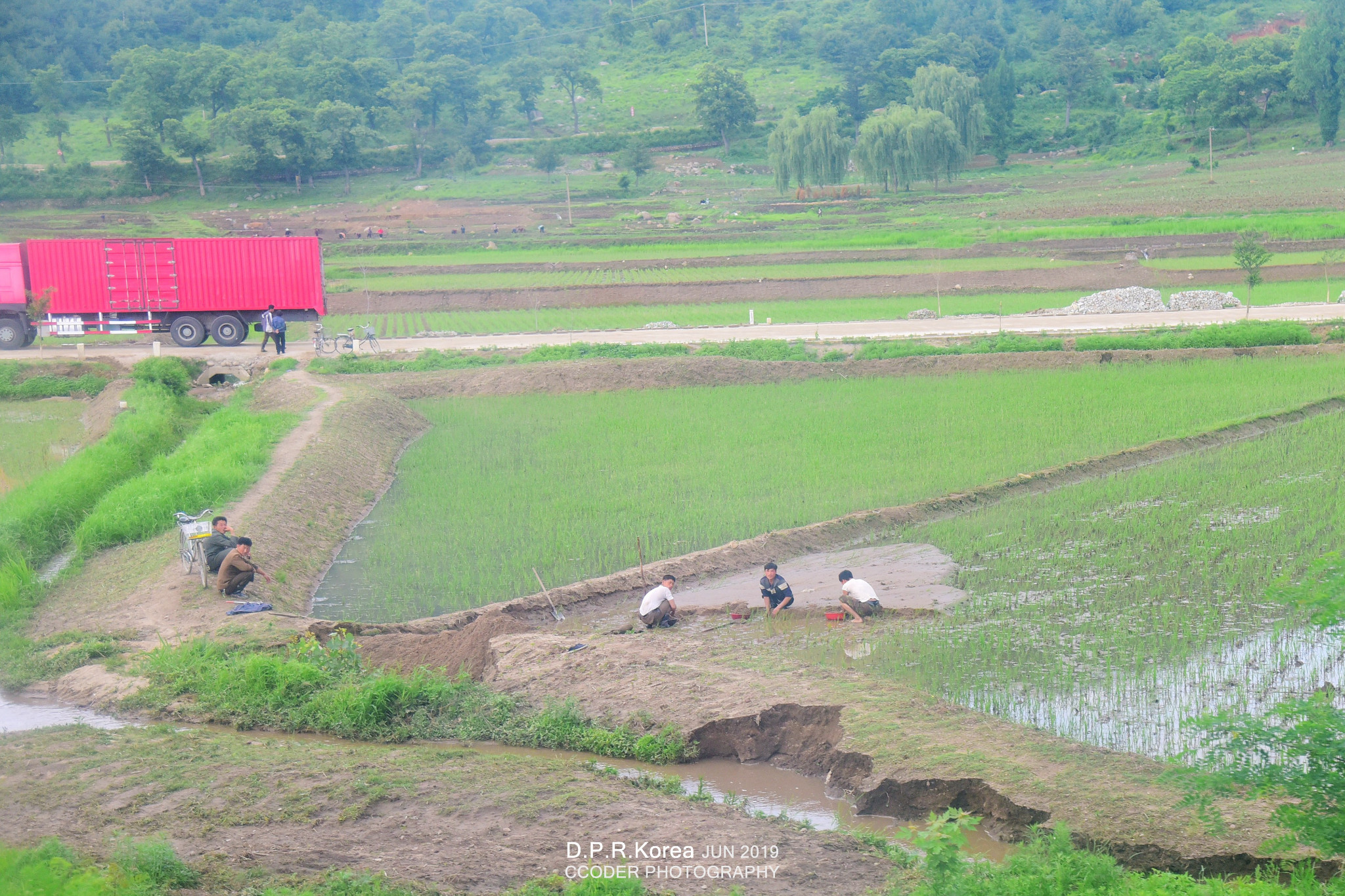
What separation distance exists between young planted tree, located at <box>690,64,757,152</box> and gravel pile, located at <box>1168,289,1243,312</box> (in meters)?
55.2

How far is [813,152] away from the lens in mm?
66750

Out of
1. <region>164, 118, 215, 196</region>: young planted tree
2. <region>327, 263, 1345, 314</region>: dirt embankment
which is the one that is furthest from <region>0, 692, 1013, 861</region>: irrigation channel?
<region>164, 118, 215, 196</region>: young planted tree

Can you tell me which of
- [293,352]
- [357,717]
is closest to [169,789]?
[357,717]

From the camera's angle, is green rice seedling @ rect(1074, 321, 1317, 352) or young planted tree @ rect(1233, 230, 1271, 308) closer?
green rice seedling @ rect(1074, 321, 1317, 352)

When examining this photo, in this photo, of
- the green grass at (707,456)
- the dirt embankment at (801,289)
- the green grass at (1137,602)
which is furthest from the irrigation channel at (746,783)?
the dirt embankment at (801,289)

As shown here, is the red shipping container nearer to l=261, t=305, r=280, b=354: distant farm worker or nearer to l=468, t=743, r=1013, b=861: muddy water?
l=261, t=305, r=280, b=354: distant farm worker

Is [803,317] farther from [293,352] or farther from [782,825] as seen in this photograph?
[782,825]

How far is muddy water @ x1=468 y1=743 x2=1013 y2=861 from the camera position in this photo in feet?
25.8

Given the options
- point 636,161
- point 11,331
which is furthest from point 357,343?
point 636,161

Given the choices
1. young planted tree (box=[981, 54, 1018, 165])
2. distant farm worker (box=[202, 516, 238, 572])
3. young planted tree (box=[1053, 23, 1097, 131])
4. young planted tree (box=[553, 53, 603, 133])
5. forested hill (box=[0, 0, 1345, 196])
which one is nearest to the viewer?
distant farm worker (box=[202, 516, 238, 572])

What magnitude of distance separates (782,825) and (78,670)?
783 cm

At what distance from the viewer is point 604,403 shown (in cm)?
2447

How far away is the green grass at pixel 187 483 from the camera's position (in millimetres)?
15094

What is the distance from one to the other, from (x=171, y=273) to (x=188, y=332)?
5.79ft
